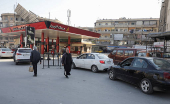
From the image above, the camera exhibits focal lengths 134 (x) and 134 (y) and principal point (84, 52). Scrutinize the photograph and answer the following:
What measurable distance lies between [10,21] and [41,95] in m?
65.7

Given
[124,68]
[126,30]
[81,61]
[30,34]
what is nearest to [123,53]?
[81,61]

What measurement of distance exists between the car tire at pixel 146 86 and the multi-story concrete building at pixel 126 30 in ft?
154

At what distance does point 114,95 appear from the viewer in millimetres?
4859

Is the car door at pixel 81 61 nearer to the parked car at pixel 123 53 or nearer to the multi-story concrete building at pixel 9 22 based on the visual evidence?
the parked car at pixel 123 53

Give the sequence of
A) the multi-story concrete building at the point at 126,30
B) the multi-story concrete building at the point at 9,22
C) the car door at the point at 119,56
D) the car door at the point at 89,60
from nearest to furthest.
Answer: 1. the car door at the point at 89,60
2. the car door at the point at 119,56
3. the multi-story concrete building at the point at 126,30
4. the multi-story concrete building at the point at 9,22

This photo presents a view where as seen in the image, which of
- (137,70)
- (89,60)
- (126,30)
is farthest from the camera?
(126,30)

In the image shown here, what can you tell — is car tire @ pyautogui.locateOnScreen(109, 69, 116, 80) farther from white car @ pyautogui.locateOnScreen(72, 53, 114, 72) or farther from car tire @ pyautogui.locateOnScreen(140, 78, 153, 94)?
car tire @ pyautogui.locateOnScreen(140, 78, 153, 94)

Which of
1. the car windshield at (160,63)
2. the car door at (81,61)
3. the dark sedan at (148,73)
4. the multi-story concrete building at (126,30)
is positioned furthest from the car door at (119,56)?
the multi-story concrete building at (126,30)

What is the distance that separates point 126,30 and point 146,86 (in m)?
50.4

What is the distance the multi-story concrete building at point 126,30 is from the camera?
50.1 metres

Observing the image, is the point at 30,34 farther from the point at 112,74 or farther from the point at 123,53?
the point at 112,74

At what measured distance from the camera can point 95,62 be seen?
379 inches

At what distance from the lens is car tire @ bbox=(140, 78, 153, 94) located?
496cm

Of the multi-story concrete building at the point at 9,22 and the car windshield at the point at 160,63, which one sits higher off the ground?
the multi-story concrete building at the point at 9,22
